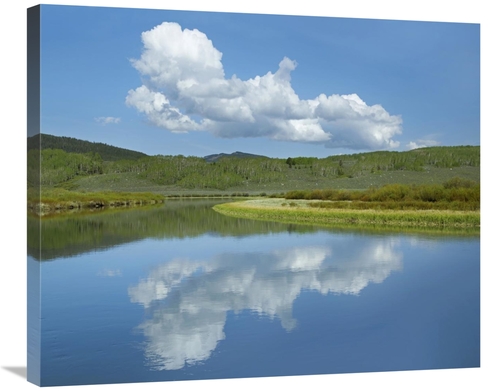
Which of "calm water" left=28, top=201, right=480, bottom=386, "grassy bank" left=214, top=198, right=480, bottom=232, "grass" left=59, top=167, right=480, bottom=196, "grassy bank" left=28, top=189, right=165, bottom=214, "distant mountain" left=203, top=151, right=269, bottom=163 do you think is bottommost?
"calm water" left=28, top=201, right=480, bottom=386

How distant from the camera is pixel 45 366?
1021 cm

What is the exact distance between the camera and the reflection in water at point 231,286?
1077 cm

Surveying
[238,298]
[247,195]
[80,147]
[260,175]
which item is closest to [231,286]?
[238,298]

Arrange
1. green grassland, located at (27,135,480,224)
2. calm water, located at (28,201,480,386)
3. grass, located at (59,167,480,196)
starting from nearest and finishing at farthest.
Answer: calm water, located at (28,201,480,386), green grassland, located at (27,135,480,224), grass, located at (59,167,480,196)

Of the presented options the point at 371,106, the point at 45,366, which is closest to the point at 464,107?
the point at 371,106

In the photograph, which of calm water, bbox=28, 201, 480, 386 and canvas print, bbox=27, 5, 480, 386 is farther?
canvas print, bbox=27, 5, 480, 386

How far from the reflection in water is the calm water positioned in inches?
0.7

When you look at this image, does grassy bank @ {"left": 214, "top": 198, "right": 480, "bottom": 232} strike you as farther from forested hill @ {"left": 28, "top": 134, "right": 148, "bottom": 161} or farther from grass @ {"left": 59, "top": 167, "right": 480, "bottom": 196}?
forested hill @ {"left": 28, "top": 134, "right": 148, "bottom": 161}

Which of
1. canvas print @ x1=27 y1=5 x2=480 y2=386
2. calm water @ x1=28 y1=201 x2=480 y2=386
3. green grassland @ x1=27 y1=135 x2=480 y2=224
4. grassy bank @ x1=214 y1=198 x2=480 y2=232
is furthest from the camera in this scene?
grassy bank @ x1=214 y1=198 x2=480 y2=232

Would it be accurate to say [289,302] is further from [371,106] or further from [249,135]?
[371,106]

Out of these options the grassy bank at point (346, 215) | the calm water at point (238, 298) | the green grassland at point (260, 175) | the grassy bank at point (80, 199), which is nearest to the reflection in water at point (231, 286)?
the calm water at point (238, 298)

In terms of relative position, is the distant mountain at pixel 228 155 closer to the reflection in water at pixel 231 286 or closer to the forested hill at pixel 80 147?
the forested hill at pixel 80 147

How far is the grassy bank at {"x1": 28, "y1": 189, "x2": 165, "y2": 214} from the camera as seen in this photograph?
1058 cm

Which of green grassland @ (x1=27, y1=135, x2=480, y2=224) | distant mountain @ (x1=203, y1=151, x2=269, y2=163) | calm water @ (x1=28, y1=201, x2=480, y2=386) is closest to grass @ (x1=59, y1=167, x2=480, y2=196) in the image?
green grassland @ (x1=27, y1=135, x2=480, y2=224)
